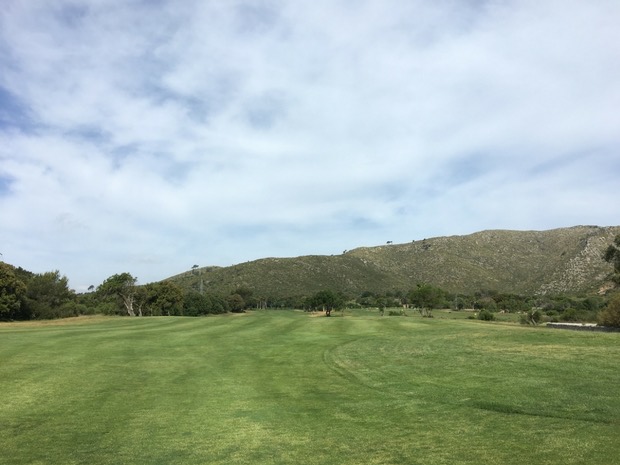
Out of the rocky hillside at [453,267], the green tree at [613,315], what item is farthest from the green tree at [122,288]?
the green tree at [613,315]

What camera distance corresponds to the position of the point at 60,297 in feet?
249

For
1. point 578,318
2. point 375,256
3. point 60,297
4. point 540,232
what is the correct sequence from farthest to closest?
1. point 375,256
2. point 540,232
3. point 60,297
4. point 578,318

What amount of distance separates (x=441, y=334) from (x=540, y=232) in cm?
13023

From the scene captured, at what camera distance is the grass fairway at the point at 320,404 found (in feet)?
26.0

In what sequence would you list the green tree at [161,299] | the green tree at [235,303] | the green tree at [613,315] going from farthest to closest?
the green tree at [235,303] < the green tree at [161,299] < the green tree at [613,315]

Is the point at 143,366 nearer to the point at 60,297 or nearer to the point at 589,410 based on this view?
the point at 589,410

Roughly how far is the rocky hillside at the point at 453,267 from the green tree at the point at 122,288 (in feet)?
114

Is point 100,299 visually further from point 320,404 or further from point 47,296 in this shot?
point 320,404

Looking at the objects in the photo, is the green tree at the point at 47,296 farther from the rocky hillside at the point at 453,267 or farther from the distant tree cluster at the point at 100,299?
the rocky hillside at the point at 453,267

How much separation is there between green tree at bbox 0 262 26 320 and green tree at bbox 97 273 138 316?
17.9 metres

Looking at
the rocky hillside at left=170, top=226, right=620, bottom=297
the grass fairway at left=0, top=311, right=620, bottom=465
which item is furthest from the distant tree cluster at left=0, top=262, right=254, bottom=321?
the grass fairway at left=0, top=311, right=620, bottom=465

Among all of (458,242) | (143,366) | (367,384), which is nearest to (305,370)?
(367,384)

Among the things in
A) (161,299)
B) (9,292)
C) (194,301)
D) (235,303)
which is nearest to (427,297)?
(194,301)

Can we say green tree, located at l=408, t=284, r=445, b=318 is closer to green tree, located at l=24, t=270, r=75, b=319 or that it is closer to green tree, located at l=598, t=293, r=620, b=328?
green tree, located at l=598, t=293, r=620, b=328
